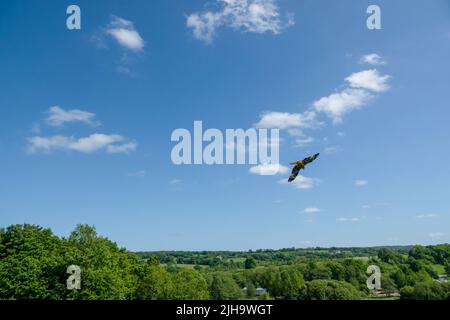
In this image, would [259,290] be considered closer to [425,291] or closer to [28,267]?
[425,291]

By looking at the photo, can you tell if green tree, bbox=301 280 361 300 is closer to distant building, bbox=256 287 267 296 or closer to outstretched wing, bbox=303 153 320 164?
distant building, bbox=256 287 267 296

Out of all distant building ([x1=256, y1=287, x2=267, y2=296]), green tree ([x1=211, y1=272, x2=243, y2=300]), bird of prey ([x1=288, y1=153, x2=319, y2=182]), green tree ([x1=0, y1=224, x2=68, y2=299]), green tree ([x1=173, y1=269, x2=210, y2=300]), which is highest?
bird of prey ([x1=288, y1=153, x2=319, y2=182])

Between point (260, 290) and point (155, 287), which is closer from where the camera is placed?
point (155, 287)

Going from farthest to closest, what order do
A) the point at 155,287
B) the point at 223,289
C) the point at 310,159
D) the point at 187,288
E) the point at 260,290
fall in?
the point at 260,290 → the point at 223,289 → the point at 187,288 → the point at 155,287 → the point at 310,159

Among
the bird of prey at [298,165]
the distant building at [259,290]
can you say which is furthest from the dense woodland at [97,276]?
the bird of prey at [298,165]

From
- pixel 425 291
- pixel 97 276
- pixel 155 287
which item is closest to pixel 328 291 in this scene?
pixel 425 291

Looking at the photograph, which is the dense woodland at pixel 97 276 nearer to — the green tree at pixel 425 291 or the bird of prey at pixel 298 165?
the green tree at pixel 425 291

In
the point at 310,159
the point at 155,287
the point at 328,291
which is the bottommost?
the point at 328,291

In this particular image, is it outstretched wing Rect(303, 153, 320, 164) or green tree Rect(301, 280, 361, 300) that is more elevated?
outstretched wing Rect(303, 153, 320, 164)

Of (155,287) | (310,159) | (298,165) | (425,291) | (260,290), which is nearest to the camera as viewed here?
(310,159)

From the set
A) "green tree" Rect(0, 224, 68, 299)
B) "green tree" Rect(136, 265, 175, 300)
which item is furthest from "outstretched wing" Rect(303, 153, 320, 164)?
"green tree" Rect(136, 265, 175, 300)
